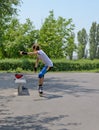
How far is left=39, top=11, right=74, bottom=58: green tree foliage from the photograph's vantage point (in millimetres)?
51625

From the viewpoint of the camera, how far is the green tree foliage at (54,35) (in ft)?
169

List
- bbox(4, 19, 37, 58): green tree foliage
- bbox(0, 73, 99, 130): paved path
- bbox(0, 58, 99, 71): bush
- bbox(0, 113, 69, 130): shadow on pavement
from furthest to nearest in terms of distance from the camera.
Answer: bbox(4, 19, 37, 58): green tree foliage
bbox(0, 58, 99, 71): bush
bbox(0, 73, 99, 130): paved path
bbox(0, 113, 69, 130): shadow on pavement

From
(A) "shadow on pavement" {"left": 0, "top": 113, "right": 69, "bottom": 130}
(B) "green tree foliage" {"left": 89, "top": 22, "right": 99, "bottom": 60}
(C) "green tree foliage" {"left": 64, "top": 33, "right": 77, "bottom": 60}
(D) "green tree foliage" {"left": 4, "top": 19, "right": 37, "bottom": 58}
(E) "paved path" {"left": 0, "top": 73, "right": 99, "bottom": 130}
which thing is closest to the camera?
(A) "shadow on pavement" {"left": 0, "top": 113, "right": 69, "bottom": 130}

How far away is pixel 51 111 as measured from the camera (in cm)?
979

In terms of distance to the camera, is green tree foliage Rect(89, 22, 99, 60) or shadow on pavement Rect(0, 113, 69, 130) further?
green tree foliage Rect(89, 22, 99, 60)

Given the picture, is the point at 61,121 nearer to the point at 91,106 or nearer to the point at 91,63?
the point at 91,106

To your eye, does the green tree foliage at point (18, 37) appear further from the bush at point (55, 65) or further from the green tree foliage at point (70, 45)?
the bush at point (55, 65)

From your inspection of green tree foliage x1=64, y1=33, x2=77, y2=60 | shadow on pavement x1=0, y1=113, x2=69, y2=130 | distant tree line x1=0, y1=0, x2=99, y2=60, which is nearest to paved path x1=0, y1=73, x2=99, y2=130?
shadow on pavement x1=0, y1=113, x2=69, y2=130

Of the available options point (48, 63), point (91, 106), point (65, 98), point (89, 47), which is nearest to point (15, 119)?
point (91, 106)

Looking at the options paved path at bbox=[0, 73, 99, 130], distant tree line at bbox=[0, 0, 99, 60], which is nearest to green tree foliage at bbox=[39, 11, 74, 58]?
distant tree line at bbox=[0, 0, 99, 60]

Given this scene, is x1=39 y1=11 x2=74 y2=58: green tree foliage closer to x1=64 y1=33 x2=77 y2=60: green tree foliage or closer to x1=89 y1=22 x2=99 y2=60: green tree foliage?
x1=64 y1=33 x2=77 y2=60: green tree foliage

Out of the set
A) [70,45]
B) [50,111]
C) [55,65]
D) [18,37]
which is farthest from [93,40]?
[50,111]

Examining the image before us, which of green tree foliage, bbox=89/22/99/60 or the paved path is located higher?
green tree foliage, bbox=89/22/99/60

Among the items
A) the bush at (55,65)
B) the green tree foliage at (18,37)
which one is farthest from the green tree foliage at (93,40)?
the bush at (55,65)
